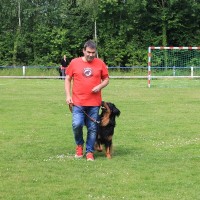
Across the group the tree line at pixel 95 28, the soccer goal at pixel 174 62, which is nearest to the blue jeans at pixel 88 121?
the soccer goal at pixel 174 62

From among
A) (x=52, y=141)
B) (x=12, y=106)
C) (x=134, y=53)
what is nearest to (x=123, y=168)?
(x=52, y=141)

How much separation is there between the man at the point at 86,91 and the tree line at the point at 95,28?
125 ft

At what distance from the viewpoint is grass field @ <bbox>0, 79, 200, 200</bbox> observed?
6.54 m

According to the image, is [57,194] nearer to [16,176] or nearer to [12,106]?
[16,176]

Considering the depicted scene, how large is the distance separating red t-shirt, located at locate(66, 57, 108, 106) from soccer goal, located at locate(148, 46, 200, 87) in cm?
2775

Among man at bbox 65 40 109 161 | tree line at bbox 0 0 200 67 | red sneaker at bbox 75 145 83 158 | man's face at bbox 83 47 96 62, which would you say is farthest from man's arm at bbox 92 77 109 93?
tree line at bbox 0 0 200 67

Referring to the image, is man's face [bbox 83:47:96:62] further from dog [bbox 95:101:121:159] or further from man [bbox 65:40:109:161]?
dog [bbox 95:101:121:159]

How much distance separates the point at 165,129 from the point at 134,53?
35411 mm

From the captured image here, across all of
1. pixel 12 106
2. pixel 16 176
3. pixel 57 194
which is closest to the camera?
pixel 57 194

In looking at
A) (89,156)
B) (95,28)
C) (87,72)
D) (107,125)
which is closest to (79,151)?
(89,156)

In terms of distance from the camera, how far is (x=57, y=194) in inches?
252

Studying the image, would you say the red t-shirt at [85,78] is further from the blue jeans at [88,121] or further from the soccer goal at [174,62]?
the soccer goal at [174,62]

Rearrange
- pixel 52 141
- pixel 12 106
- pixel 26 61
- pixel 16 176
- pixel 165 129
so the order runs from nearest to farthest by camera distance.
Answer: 1. pixel 16 176
2. pixel 52 141
3. pixel 165 129
4. pixel 12 106
5. pixel 26 61

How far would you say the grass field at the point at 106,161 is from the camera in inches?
257
